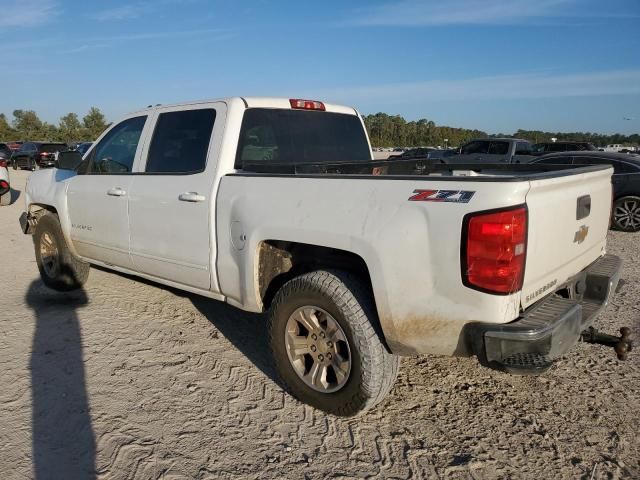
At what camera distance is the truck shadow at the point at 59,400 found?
268 centimetres

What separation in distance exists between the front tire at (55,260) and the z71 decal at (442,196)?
427 cm

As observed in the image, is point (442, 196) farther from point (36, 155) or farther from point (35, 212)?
point (36, 155)

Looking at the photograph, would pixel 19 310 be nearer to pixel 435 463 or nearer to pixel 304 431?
pixel 304 431

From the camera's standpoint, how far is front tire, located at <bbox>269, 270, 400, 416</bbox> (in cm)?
290

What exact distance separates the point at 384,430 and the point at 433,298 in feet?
3.18

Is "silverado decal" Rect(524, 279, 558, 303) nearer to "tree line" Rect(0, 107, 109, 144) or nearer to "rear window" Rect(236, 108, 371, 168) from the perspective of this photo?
"rear window" Rect(236, 108, 371, 168)

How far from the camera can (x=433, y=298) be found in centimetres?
258

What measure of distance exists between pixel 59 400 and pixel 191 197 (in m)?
1.61

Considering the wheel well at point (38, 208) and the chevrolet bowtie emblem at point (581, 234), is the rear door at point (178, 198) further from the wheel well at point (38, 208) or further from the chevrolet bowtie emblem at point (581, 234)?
the chevrolet bowtie emblem at point (581, 234)

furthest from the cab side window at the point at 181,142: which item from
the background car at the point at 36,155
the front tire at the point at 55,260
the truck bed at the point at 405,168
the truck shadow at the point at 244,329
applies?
the background car at the point at 36,155

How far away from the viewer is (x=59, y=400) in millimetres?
3307

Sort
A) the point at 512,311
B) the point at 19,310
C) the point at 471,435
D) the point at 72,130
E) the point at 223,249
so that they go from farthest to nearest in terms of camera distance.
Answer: the point at 72,130, the point at 19,310, the point at 223,249, the point at 471,435, the point at 512,311

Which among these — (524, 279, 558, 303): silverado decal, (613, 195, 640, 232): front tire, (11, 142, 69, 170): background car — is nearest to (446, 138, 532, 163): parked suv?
(613, 195, 640, 232): front tire

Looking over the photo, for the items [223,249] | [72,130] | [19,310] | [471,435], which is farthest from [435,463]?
[72,130]
